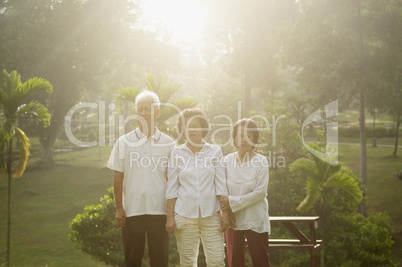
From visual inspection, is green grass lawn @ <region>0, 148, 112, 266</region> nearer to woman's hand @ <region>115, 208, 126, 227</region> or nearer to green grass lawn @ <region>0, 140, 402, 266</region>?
green grass lawn @ <region>0, 140, 402, 266</region>

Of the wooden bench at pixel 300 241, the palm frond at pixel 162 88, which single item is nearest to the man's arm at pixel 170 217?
the wooden bench at pixel 300 241

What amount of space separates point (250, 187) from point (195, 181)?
2.09 feet

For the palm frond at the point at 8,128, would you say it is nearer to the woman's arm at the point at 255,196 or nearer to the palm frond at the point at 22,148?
the palm frond at the point at 22,148

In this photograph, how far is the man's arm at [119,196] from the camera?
4406 millimetres

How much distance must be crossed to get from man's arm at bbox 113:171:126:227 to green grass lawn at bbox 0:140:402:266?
12.2 meters

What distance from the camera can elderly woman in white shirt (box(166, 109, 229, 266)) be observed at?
4.34m

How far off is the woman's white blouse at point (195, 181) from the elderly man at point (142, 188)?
0.13m

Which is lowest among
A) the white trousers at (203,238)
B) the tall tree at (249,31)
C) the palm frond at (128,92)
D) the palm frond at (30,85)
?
the white trousers at (203,238)

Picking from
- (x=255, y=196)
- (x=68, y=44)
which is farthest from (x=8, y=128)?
(x=68, y=44)

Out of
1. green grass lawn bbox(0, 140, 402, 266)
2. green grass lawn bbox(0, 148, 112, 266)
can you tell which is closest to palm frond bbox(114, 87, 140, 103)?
green grass lawn bbox(0, 148, 112, 266)

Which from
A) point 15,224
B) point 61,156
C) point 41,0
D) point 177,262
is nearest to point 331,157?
point 177,262

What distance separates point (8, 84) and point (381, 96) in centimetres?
1524

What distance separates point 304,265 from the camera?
1149 centimetres

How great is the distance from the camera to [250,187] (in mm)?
4621
